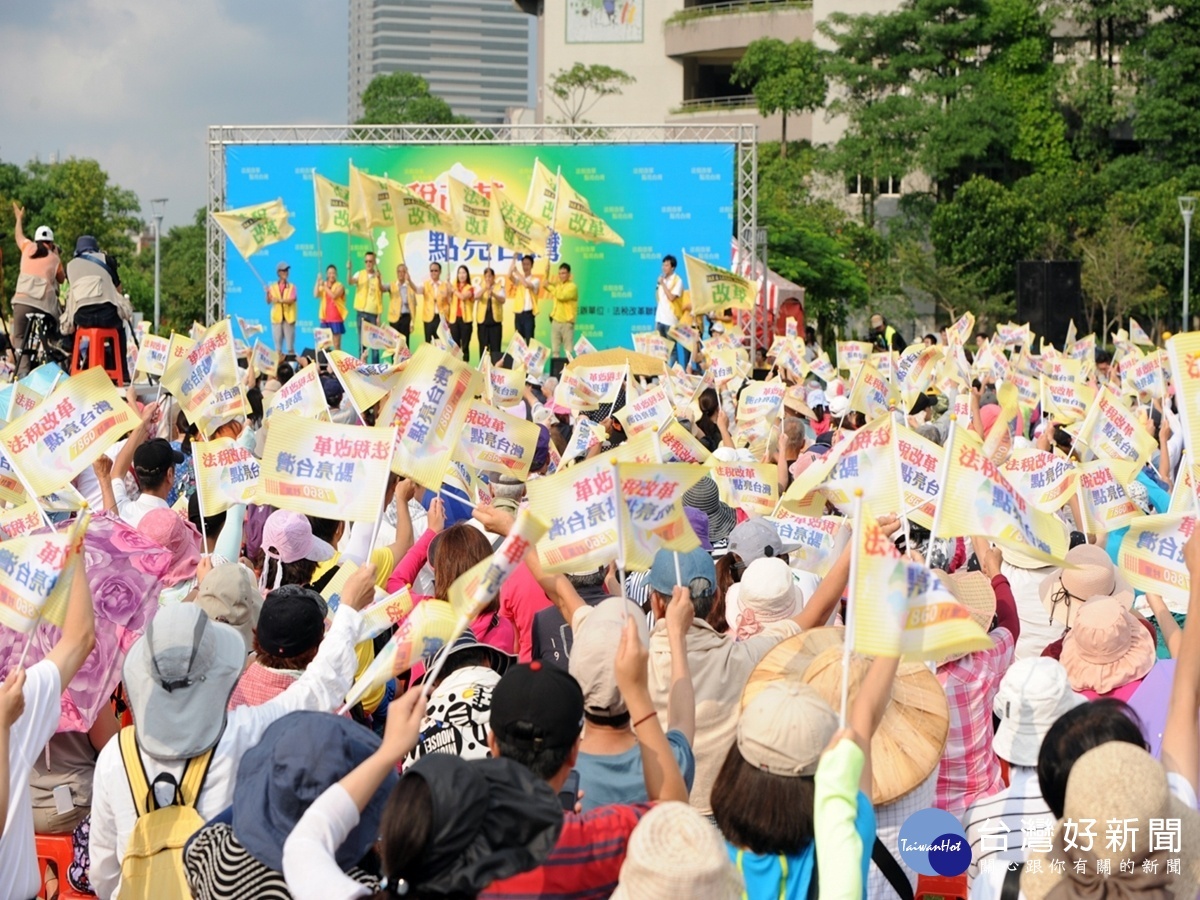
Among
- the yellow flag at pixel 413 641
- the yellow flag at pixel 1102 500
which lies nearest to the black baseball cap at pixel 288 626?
the yellow flag at pixel 413 641

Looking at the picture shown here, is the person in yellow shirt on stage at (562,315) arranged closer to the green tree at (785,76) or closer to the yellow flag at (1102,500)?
the yellow flag at (1102,500)

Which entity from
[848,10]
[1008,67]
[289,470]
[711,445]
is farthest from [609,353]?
[848,10]

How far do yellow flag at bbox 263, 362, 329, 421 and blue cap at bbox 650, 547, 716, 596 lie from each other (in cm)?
321

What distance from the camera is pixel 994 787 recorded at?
3.86 metres

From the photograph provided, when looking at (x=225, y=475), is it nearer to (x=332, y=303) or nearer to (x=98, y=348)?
(x=98, y=348)

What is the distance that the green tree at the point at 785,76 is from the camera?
47281 millimetres

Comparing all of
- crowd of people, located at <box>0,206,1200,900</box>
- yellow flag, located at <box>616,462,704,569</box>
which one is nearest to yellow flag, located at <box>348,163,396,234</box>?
crowd of people, located at <box>0,206,1200,900</box>

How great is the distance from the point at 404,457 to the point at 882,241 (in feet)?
131

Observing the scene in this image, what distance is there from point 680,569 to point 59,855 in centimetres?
171

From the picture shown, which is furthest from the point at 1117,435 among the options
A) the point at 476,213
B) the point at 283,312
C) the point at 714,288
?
the point at 283,312

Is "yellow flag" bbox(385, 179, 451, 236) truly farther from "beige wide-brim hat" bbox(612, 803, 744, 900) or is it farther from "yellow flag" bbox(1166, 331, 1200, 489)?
"beige wide-brim hat" bbox(612, 803, 744, 900)

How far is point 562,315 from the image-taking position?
71.7 ft

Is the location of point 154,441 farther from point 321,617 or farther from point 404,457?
point 321,617

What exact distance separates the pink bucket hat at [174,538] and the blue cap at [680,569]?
1661mm
